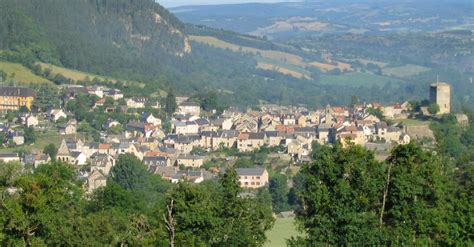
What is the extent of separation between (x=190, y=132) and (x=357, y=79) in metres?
63.7

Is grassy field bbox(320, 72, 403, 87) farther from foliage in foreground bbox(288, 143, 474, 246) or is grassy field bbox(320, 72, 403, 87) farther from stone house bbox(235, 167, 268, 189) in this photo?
foliage in foreground bbox(288, 143, 474, 246)

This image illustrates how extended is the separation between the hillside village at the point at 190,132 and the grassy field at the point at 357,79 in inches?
1920

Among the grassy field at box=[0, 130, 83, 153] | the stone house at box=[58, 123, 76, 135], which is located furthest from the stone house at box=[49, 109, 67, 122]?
the grassy field at box=[0, 130, 83, 153]

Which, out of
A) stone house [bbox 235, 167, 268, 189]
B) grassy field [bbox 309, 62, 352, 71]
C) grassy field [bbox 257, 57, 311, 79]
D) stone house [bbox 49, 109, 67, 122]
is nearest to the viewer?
stone house [bbox 235, 167, 268, 189]

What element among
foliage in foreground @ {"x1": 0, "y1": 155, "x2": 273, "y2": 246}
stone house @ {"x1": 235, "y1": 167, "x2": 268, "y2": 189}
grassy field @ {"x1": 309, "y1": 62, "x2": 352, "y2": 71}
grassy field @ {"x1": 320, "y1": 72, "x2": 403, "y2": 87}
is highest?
foliage in foreground @ {"x1": 0, "y1": 155, "x2": 273, "y2": 246}

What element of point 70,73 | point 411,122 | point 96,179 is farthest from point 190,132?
point 70,73

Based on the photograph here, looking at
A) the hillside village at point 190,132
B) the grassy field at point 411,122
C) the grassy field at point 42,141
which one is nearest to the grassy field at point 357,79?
the hillside village at point 190,132

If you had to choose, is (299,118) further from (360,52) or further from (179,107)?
(360,52)

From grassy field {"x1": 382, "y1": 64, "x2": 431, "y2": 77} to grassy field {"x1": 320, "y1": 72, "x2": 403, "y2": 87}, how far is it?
4.13 meters

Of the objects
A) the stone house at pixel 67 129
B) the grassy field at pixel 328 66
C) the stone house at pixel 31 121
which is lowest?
the grassy field at pixel 328 66

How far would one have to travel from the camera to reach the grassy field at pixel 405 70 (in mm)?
134350

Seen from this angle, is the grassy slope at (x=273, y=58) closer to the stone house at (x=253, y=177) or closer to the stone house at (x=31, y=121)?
the stone house at (x=31, y=121)

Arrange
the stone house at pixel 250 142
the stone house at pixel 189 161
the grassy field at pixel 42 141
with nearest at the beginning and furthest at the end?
the stone house at pixel 189 161
the grassy field at pixel 42 141
the stone house at pixel 250 142

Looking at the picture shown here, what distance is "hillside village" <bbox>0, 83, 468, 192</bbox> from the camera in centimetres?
5453
